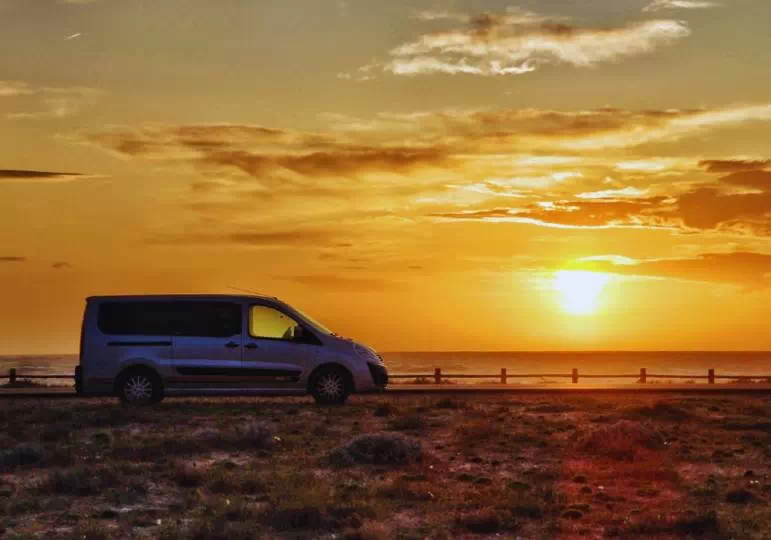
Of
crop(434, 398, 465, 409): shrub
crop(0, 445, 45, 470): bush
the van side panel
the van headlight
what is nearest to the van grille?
the van headlight

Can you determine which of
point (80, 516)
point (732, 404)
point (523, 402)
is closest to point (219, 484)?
point (80, 516)

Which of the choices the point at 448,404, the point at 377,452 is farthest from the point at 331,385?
the point at 377,452

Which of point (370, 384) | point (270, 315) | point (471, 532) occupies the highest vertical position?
point (270, 315)

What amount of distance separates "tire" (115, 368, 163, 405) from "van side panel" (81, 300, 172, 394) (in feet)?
0.55

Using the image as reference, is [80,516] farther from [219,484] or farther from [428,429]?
[428,429]

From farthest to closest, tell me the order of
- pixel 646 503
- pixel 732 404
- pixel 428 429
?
pixel 732 404, pixel 428 429, pixel 646 503

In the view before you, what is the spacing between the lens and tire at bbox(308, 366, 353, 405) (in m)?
25.7

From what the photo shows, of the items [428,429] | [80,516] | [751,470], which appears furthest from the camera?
[428,429]

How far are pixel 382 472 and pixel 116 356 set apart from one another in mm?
11381

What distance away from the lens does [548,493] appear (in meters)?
14.0

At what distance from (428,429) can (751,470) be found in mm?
6833

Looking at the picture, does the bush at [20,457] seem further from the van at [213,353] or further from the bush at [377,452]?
the van at [213,353]

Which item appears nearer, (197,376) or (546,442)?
(546,442)

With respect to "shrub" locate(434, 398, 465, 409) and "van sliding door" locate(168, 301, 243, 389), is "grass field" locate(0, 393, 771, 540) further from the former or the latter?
"van sliding door" locate(168, 301, 243, 389)
